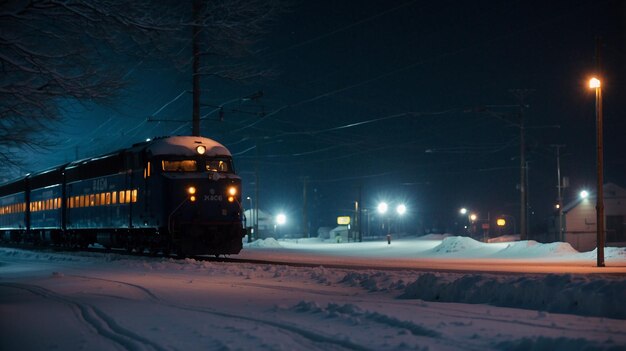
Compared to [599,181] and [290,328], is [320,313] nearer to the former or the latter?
[290,328]

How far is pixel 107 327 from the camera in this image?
429 inches

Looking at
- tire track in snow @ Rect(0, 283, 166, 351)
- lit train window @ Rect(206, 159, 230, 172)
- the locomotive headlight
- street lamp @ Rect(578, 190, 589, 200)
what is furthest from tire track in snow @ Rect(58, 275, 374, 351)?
street lamp @ Rect(578, 190, 589, 200)

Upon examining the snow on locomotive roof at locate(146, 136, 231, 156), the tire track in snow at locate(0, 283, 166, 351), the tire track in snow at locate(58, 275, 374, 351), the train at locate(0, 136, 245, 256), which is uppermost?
the snow on locomotive roof at locate(146, 136, 231, 156)

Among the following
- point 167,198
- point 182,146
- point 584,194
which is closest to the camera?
point 167,198

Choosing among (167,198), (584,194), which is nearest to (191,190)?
(167,198)

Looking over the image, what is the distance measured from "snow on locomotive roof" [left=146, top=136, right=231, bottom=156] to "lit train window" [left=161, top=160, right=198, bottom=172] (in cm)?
36

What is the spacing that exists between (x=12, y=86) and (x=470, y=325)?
33.9 ft

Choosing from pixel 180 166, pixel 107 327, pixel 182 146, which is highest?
pixel 182 146

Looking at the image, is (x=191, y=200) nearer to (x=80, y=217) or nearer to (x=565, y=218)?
(x=80, y=217)

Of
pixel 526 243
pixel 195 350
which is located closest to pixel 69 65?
pixel 195 350

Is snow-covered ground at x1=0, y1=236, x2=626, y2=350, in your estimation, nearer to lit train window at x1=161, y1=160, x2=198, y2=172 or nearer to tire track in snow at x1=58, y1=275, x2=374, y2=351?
tire track in snow at x1=58, y1=275, x2=374, y2=351

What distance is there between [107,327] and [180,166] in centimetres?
1808

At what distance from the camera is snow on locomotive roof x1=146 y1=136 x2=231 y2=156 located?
28.6 metres

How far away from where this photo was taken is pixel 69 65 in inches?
616
